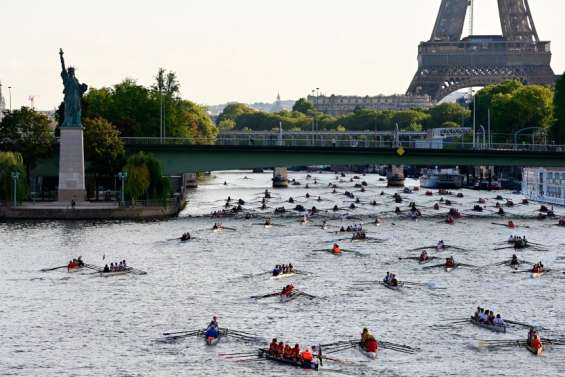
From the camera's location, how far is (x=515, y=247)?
4540 inches

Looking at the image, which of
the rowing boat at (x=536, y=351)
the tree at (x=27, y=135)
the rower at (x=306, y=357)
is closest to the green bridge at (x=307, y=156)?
the tree at (x=27, y=135)

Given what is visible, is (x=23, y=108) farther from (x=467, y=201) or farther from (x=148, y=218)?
(x=467, y=201)

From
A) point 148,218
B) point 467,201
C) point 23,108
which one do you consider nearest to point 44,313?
point 148,218

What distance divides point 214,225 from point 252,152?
2005cm

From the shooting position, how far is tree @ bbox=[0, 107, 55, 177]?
493 ft

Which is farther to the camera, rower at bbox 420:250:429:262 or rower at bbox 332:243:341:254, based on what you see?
rower at bbox 332:243:341:254

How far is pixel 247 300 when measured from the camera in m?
85.1

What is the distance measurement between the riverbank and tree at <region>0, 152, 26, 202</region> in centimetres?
180

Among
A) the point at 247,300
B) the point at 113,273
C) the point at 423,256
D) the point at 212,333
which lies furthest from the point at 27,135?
the point at 212,333

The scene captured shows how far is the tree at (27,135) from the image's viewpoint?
150m

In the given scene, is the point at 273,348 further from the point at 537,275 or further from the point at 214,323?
the point at 537,275

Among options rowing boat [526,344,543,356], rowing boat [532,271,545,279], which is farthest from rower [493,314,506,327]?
rowing boat [532,271,545,279]

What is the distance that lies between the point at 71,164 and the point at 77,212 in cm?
947

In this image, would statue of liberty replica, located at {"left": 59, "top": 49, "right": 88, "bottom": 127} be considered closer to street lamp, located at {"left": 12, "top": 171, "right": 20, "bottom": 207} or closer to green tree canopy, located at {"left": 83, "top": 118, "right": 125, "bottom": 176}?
street lamp, located at {"left": 12, "top": 171, "right": 20, "bottom": 207}
